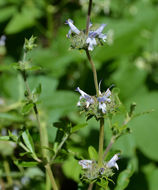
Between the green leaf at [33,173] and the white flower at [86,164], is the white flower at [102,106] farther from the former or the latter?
the green leaf at [33,173]

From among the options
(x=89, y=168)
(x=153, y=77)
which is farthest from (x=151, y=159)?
(x=89, y=168)

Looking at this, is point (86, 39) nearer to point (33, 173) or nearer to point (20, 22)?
point (33, 173)

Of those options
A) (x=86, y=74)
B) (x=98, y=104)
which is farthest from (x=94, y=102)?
(x=86, y=74)

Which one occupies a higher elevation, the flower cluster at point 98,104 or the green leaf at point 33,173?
the flower cluster at point 98,104

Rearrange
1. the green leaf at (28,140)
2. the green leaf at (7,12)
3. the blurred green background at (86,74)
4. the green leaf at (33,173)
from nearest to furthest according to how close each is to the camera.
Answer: the green leaf at (28,140)
the green leaf at (33,173)
the blurred green background at (86,74)
the green leaf at (7,12)

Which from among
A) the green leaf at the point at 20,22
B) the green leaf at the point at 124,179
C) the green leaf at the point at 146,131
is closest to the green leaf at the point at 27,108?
the green leaf at the point at 124,179

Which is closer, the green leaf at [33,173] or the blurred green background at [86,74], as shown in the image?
the green leaf at [33,173]

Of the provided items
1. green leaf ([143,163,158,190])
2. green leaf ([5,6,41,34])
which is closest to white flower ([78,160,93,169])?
green leaf ([143,163,158,190])
